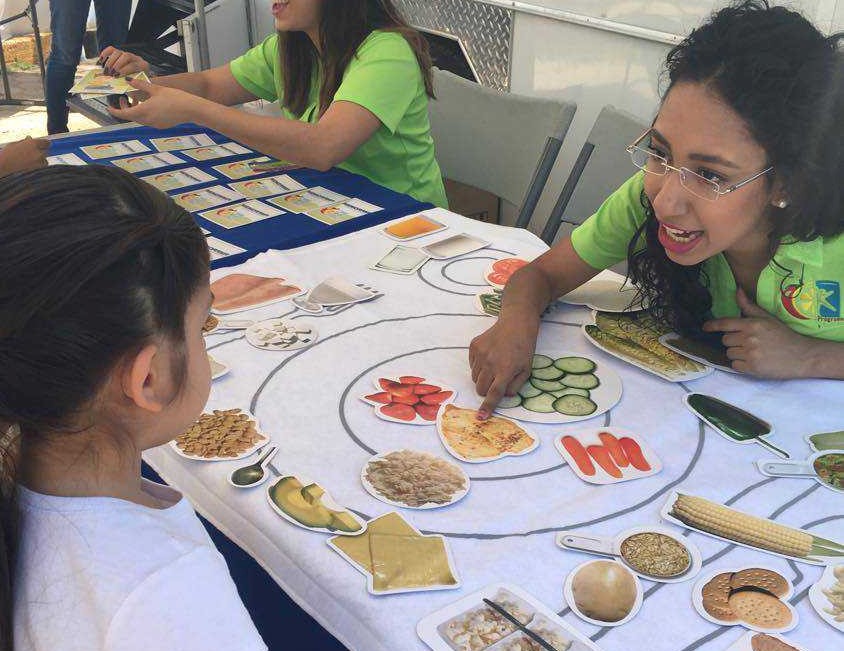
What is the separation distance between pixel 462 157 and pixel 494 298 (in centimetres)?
90

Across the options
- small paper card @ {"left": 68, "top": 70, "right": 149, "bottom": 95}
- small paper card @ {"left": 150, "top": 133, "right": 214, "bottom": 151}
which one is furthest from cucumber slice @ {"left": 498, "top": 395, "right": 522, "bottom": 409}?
small paper card @ {"left": 68, "top": 70, "right": 149, "bottom": 95}

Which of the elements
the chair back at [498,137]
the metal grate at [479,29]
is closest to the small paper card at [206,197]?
the chair back at [498,137]

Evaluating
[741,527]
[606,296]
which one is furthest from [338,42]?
[741,527]

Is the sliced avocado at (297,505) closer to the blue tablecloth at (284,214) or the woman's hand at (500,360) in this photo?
the woman's hand at (500,360)

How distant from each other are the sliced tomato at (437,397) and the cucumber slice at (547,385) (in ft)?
0.36

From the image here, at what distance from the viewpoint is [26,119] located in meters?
4.42

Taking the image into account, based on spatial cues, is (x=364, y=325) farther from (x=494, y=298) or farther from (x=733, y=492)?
(x=733, y=492)

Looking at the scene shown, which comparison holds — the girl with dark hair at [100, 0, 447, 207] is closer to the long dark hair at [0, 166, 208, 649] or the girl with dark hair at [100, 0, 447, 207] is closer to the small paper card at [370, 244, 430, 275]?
the small paper card at [370, 244, 430, 275]

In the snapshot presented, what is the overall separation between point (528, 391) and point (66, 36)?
10.7ft

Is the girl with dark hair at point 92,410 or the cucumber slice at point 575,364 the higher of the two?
the girl with dark hair at point 92,410

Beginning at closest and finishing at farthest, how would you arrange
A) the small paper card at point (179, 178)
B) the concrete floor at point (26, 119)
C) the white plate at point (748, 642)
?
the white plate at point (748, 642)
the small paper card at point (179, 178)
the concrete floor at point (26, 119)

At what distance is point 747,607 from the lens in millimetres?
667

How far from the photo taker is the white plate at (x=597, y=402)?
91 cm

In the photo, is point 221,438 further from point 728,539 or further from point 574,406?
point 728,539
